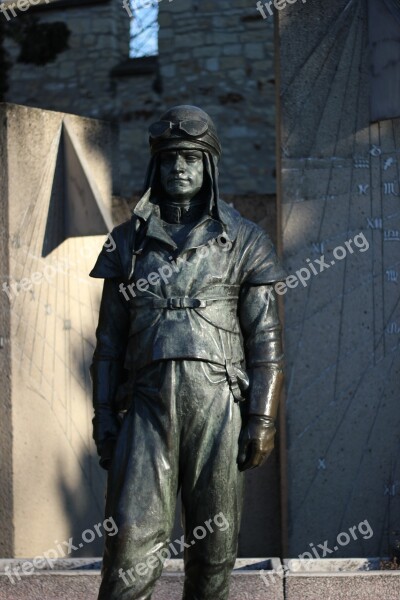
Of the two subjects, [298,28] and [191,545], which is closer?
[191,545]

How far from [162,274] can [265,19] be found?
8.24 metres

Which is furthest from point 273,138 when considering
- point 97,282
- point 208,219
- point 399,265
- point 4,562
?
point 208,219

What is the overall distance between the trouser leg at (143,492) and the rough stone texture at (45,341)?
10.8 feet

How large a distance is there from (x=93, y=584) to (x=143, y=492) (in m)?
1.88

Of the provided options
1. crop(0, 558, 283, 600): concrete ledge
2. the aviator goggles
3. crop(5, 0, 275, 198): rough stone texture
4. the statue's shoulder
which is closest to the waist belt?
the statue's shoulder

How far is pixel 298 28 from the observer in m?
7.50

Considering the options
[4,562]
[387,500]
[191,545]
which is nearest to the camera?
[191,545]

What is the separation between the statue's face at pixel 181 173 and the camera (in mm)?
4883

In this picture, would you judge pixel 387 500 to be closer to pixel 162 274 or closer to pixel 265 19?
pixel 162 274

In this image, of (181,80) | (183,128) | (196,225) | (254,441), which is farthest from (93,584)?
(181,80)

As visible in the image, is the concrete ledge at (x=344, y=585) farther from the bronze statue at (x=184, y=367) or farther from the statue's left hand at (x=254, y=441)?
the statue's left hand at (x=254, y=441)

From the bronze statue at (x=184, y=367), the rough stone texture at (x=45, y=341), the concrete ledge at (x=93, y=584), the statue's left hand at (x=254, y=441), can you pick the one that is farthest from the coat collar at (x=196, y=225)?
the rough stone texture at (x=45, y=341)

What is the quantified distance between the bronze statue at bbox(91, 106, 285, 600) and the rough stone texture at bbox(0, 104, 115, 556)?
10.3ft

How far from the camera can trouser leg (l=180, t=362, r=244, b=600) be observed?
470 centimetres
